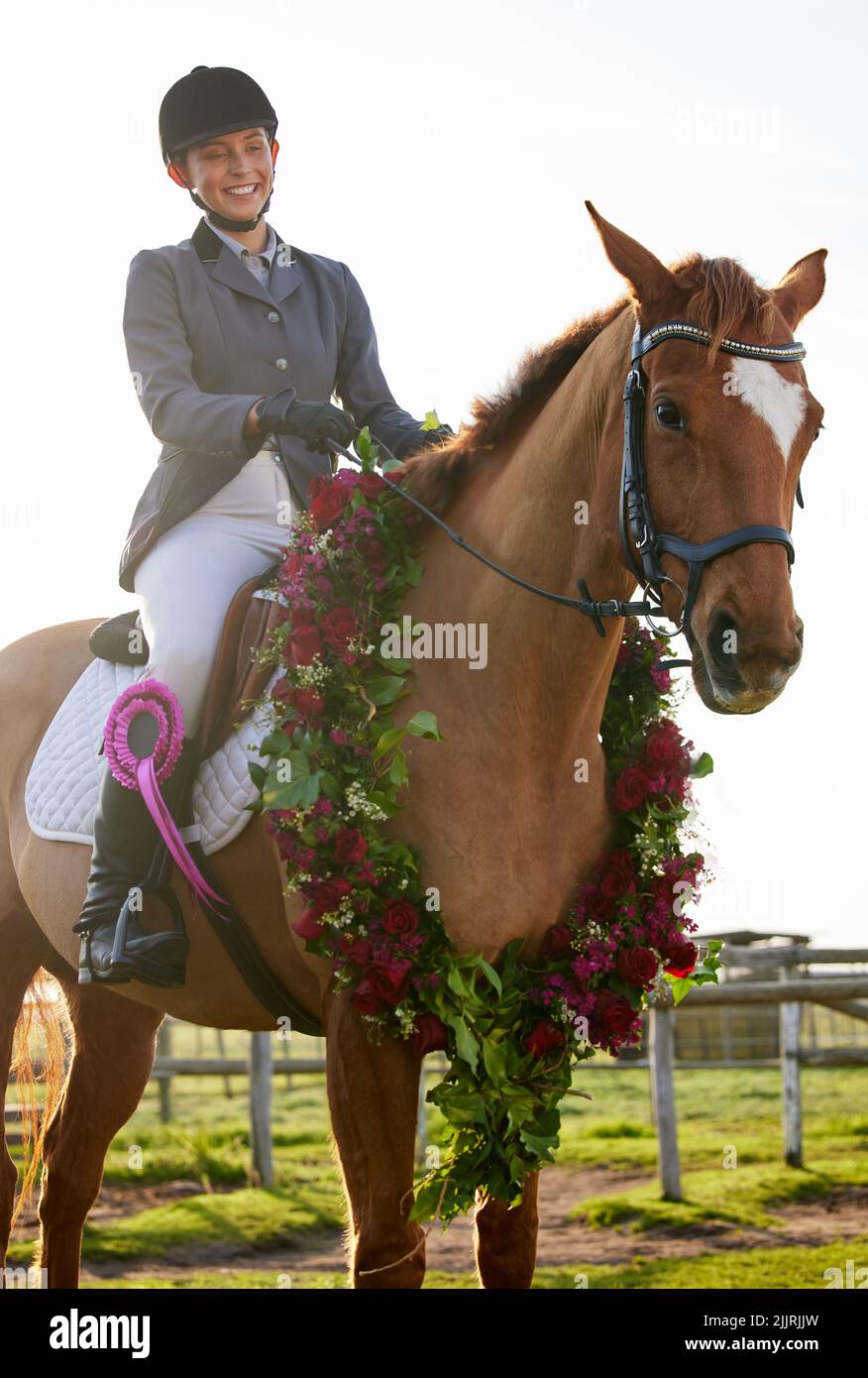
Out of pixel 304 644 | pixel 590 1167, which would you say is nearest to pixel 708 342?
pixel 304 644

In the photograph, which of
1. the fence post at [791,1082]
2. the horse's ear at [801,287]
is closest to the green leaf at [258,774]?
the horse's ear at [801,287]

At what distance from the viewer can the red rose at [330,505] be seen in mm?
3934

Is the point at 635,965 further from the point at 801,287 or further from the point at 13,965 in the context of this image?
the point at 13,965

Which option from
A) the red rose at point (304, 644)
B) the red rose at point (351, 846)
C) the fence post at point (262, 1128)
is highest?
the red rose at point (304, 644)

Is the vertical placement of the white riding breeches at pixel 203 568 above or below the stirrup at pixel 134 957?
above

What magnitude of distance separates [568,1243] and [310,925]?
244 inches

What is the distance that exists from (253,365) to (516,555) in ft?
4.57

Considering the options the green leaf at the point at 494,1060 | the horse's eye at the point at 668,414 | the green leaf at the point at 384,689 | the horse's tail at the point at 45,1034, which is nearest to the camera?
the horse's eye at the point at 668,414

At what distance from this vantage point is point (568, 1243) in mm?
8859

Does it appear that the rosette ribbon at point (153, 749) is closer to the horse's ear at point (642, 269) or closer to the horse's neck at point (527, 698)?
the horse's neck at point (527, 698)

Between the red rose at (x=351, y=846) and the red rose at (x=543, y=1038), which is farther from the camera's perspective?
the red rose at (x=543, y=1038)

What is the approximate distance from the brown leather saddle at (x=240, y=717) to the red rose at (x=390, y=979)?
1.97ft

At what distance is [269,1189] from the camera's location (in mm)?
10773

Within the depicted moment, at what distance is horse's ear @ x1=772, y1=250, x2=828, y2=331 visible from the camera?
3533 mm
